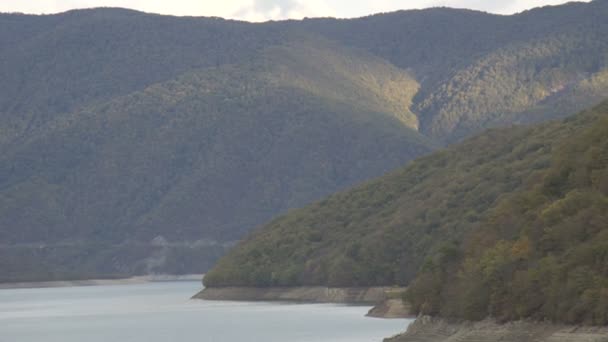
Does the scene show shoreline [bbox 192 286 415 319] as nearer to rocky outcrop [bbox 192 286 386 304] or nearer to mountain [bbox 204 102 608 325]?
rocky outcrop [bbox 192 286 386 304]

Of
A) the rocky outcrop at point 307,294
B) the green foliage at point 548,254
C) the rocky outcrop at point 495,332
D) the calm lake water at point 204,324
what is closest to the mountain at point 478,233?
the green foliage at point 548,254

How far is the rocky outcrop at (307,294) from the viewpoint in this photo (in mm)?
161125

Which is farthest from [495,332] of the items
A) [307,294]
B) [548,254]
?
[307,294]

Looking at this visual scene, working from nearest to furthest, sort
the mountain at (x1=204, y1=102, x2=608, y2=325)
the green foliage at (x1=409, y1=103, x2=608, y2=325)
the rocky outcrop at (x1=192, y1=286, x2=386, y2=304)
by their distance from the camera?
the green foliage at (x1=409, y1=103, x2=608, y2=325), the mountain at (x1=204, y1=102, x2=608, y2=325), the rocky outcrop at (x1=192, y1=286, x2=386, y2=304)

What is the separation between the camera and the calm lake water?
116 m

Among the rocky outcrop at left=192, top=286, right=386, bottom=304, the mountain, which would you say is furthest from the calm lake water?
the mountain

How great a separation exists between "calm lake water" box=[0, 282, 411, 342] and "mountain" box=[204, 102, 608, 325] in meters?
7.21

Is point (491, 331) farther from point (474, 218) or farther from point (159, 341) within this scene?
point (474, 218)

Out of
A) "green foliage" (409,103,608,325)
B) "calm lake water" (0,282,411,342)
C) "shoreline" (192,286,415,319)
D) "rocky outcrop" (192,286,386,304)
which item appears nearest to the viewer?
"green foliage" (409,103,608,325)

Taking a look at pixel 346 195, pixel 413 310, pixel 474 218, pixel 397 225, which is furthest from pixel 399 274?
pixel 413 310

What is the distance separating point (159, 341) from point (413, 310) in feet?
92.6

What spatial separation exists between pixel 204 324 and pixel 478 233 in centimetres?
5327

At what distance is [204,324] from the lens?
138 metres

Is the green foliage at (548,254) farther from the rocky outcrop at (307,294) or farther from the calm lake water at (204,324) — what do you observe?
the rocky outcrop at (307,294)
